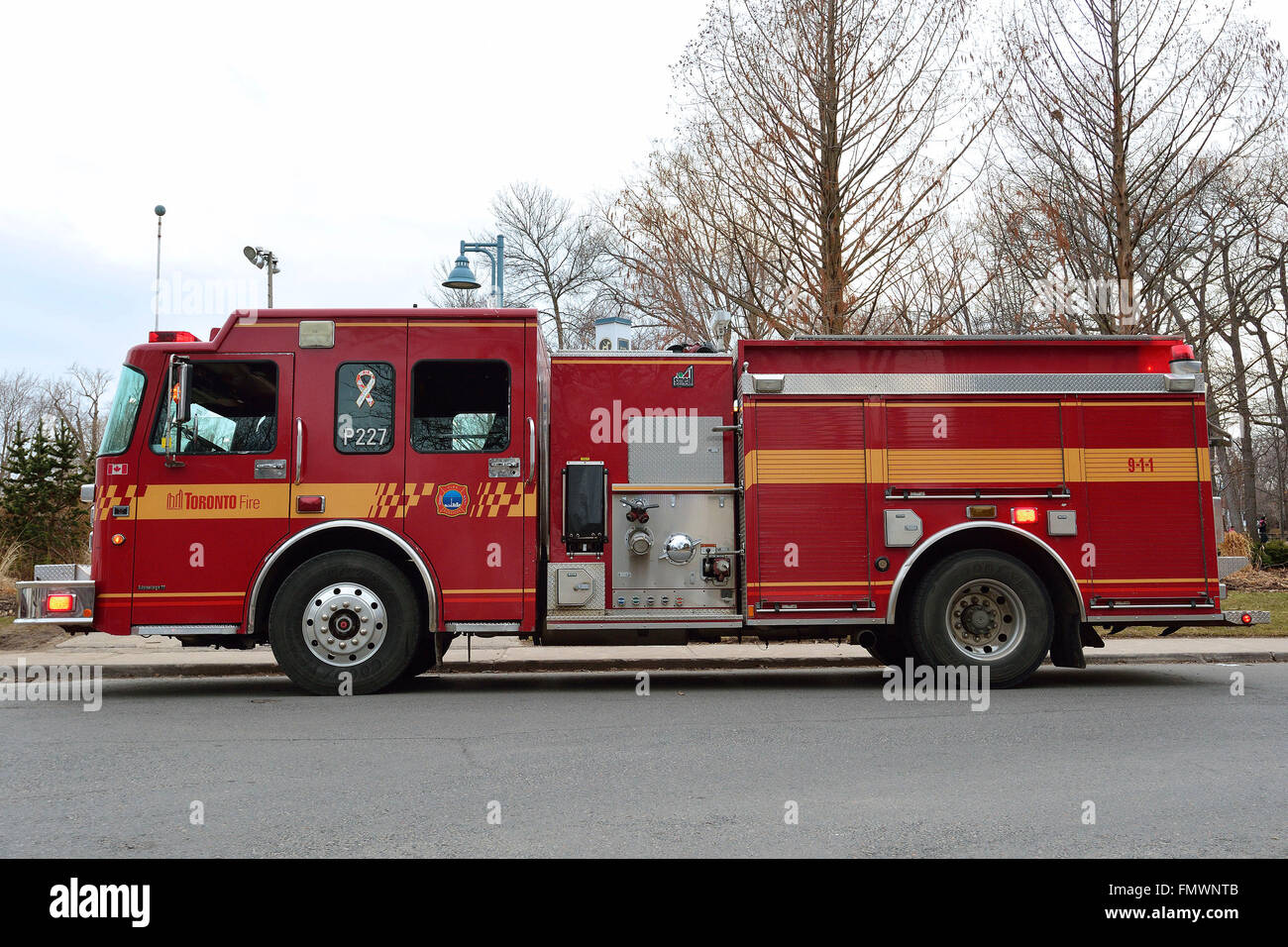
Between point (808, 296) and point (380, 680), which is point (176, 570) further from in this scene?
point (808, 296)

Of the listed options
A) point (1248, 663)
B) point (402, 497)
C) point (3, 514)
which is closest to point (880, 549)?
point (402, 497)

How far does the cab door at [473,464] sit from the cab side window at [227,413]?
1.19 metres

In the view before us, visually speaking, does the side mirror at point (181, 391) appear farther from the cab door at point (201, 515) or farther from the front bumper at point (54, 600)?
the front bumper at point (54, 600)

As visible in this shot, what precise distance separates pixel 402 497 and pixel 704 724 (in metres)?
3.19

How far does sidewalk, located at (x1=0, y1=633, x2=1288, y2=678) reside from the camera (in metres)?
10.5

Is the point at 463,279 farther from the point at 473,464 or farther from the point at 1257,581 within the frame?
the point at 1257,581

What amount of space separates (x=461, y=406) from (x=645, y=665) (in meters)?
3.57

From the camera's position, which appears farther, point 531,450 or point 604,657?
point 604,657

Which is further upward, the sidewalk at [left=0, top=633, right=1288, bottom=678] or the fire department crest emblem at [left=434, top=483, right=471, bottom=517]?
the fire department crest emblem at [left=434, top=483, right=471, bottom=517]

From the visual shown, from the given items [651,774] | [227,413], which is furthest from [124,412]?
[651,774]

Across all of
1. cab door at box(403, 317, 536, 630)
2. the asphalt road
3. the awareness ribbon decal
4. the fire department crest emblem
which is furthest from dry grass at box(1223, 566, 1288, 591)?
the awareness ribbon decal

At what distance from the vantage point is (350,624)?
8438 mm

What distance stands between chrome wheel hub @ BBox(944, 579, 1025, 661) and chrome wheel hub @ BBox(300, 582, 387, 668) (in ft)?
15.7

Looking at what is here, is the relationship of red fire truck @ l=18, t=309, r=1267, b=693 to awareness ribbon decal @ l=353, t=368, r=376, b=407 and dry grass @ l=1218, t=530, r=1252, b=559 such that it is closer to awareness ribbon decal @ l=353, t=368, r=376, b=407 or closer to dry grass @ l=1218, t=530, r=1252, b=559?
awareness ribbon decal @ l=353, t=368, r=376, b=407
